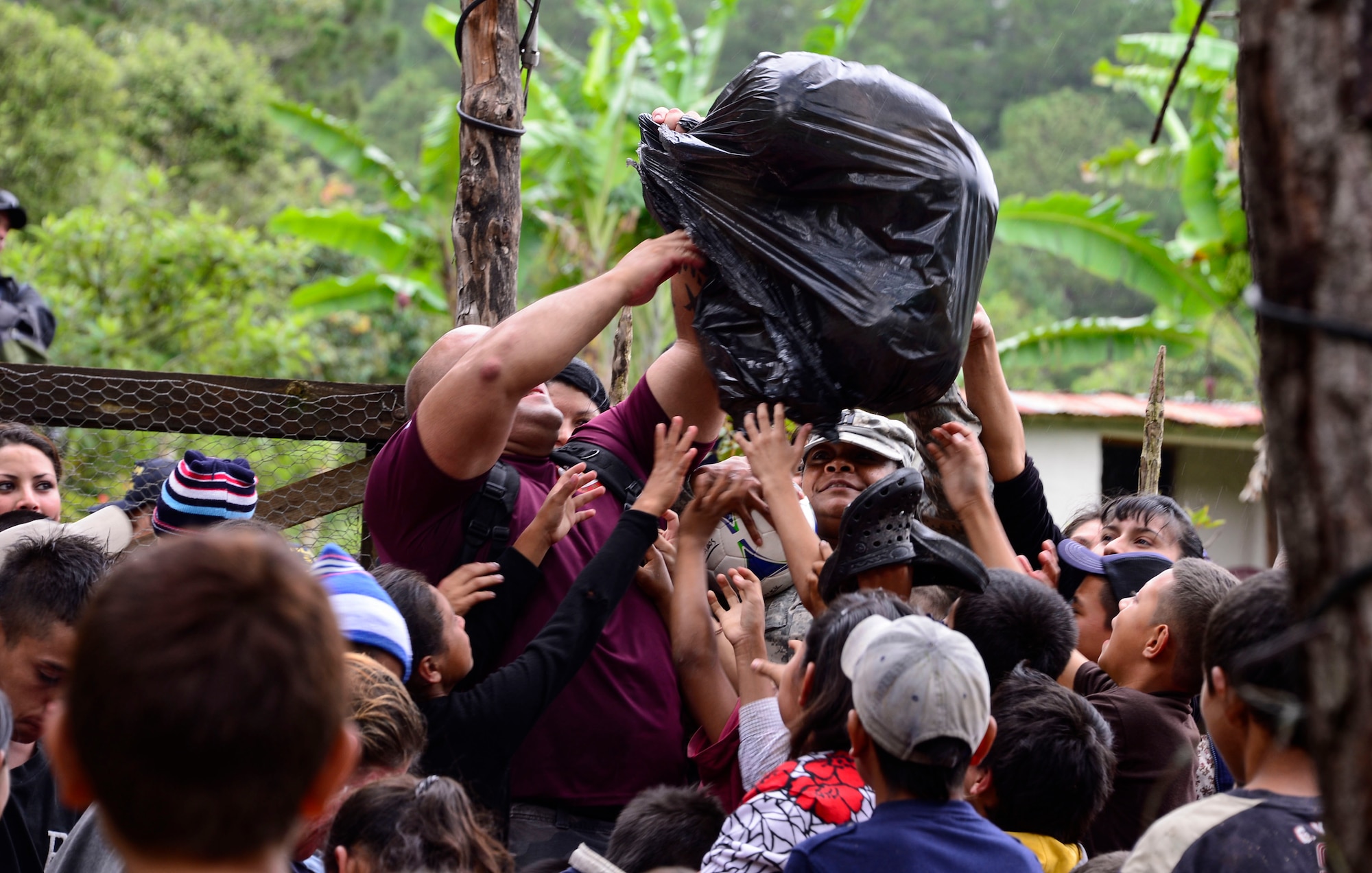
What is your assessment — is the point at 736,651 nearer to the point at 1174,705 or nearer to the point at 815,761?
the point at 815,761

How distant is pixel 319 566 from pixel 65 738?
1.19 meters

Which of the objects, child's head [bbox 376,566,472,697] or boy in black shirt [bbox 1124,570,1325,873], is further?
child's head [bbox 376,566,472,697]

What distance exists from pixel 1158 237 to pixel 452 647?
10.3m

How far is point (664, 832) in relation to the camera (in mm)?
2107

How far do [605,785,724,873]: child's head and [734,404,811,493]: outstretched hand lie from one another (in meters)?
0.69

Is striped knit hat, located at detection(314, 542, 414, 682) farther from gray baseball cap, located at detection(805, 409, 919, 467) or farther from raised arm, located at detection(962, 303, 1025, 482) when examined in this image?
raised arm, located at detection(962, 303, 1025, 482)

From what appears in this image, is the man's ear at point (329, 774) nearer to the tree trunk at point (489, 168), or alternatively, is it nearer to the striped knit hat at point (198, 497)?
the striped knit hat at point (198, 497)

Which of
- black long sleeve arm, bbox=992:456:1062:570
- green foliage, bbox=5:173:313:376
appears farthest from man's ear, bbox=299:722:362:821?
green foliage, bbox=5:173:313:376

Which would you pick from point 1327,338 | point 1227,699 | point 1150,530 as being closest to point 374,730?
point 1227,699

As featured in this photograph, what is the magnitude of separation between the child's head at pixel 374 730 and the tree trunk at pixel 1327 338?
1.48 m

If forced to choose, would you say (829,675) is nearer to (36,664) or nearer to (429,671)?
(429,671)

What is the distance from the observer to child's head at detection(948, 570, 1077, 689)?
8.06 feet

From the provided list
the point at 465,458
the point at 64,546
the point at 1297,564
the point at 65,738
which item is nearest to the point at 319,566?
the point at 465,458

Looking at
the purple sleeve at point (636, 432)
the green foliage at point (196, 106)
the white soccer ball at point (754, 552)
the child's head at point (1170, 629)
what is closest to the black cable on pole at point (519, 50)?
the purple sleeve at point (636, 432)
